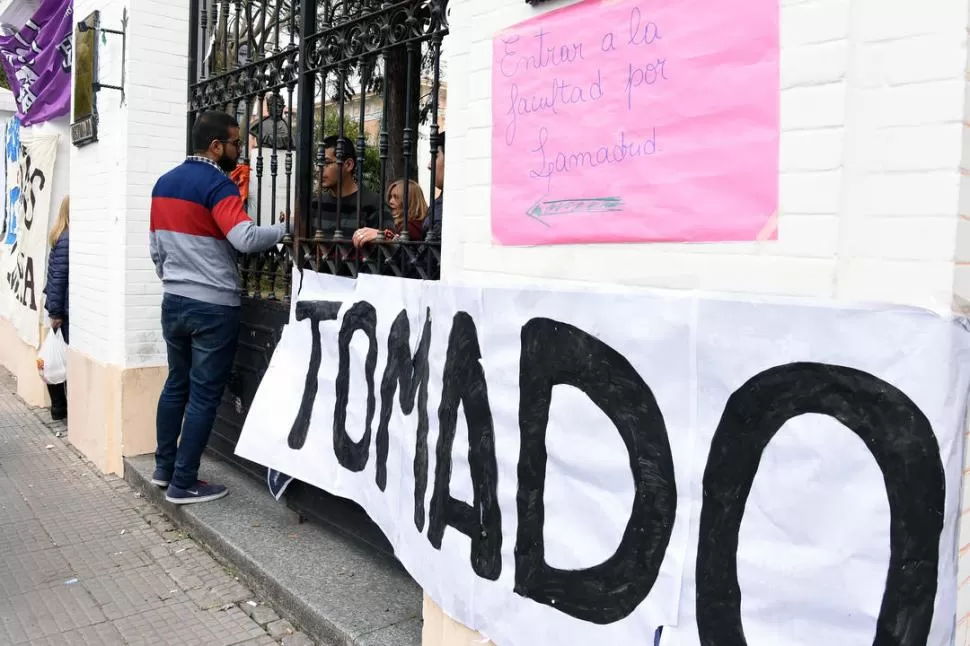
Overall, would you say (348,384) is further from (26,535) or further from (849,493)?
(26,535)

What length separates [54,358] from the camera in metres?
7.11

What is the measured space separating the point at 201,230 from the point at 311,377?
130 cm

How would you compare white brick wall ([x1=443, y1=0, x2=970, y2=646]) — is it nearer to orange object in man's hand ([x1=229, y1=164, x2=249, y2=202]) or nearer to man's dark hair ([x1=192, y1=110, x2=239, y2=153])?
man's dark hair ([x1=192, y1=110, x2=239, y2=153])

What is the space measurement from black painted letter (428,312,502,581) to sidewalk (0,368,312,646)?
3.81 feet

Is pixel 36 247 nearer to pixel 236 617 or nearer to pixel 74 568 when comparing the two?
pixel 74 568

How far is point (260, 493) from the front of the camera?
15.9ft

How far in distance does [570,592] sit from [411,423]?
0.94 meters

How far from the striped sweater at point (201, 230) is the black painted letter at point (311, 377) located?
0.84 meters

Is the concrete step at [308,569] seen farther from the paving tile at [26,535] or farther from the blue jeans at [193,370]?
the paving tile at [26,535]

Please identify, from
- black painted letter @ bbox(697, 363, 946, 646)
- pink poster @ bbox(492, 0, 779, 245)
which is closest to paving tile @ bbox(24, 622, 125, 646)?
pink poster @ bbox(492, 0, 779, 245)

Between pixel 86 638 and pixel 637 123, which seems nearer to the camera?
pixel 637 123

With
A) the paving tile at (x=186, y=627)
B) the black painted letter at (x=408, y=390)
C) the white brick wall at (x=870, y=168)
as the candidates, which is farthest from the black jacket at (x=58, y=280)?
the white brick wall at (x=870, y=168)

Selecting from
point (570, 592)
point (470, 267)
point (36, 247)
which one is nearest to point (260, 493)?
point (470, 267)

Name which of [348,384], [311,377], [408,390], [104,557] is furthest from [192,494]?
[408,390]
